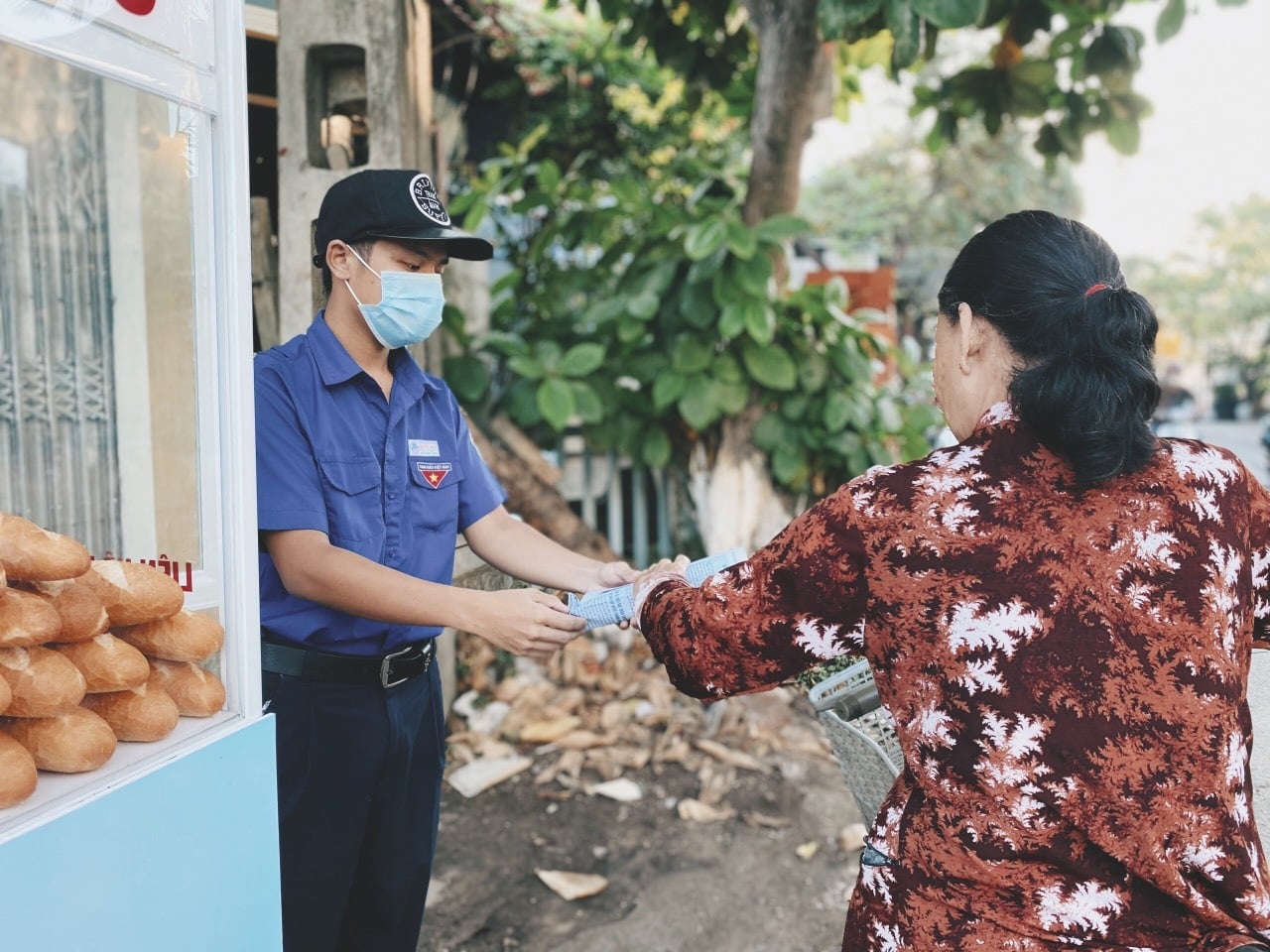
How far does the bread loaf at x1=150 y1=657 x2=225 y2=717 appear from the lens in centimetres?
A: 129

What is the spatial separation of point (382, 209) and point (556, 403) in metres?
2.22

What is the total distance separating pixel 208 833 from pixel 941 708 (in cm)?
91

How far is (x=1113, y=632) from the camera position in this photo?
1.15 meters

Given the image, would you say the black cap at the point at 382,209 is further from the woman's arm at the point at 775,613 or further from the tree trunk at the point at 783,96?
the tree trunk at the point at 783,96

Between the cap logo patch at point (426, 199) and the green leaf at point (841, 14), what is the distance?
5.42 ft

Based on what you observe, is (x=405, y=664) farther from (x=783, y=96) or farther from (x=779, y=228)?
(x=783, y=96)

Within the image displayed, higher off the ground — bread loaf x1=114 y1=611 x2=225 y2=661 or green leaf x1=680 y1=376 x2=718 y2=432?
green leaf x1=680 y1=376 x2=718 y2=432

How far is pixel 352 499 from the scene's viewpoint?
68.6 inches

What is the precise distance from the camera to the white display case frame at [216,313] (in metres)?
1.17

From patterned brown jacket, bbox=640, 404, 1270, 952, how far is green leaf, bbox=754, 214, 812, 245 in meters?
2.79

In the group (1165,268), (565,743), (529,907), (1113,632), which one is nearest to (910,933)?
(1113,632)

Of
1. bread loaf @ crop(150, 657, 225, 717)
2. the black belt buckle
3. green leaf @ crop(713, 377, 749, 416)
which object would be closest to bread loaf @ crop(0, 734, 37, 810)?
bread loaf @ crop(150, 657, 225, 717)

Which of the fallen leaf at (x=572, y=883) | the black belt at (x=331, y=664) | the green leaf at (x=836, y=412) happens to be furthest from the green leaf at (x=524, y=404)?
the black belt at (x=331, y=664)

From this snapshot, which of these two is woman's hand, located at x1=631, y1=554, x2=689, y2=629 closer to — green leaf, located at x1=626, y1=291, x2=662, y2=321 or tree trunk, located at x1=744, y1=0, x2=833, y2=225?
green leaf, located at x1=626, y1=291, x2=662, y2=321
